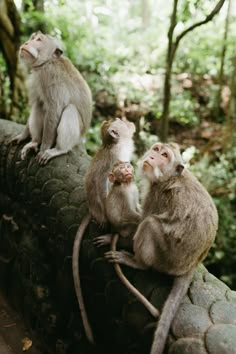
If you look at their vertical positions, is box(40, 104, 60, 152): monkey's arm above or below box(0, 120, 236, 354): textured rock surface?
above

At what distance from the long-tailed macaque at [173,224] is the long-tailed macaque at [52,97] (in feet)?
4.67

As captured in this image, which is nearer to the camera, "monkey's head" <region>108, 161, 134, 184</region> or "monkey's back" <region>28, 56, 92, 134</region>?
"monkey's head" <region>108, 161, 134, 184</region>

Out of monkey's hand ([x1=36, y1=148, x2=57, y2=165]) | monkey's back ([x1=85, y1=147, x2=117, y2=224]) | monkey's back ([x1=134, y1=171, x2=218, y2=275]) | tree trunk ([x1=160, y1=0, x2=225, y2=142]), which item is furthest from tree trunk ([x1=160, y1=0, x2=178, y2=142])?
monkey's back ([x1=134, y1=171, x2=218, y2=275])

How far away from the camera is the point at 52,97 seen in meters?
4.01

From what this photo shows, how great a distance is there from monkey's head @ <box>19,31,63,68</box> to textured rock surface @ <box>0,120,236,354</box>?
2.96 feet

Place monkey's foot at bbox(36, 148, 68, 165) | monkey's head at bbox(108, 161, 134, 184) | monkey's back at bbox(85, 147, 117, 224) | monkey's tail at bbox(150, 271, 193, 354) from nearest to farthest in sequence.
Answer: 1. monkey's tail at bbox(150, 271, 193, 354)
2. monkey's head at bbox(108, 161, 134, 184)
3. monkey's back at bbox(85, 147, 117, 224)
4. monkey's foot at bbox(36, 148, 68, 165)

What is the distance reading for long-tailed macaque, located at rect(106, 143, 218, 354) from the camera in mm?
2545

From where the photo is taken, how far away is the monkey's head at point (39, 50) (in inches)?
155

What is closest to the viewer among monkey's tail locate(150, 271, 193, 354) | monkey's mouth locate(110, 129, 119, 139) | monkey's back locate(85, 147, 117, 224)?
monkey's tail locate(150, 271, 193, 354)

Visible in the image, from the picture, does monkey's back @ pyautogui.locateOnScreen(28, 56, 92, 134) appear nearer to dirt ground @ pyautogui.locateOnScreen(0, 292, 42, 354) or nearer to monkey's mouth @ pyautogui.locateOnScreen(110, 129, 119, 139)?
monkey's mouth @ pyautogui.locateOnScreen(110, 129, 119, 139)

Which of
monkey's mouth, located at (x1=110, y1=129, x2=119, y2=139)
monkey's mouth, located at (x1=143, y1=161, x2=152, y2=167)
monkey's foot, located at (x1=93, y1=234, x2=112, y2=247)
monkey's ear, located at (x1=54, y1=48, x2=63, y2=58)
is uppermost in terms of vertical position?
monkey's ear, located at (x1=54, y1=48, x2=63, y2=58)

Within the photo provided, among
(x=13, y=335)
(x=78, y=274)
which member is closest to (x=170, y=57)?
(x=78, y=274)

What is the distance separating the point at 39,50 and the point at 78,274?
213 centimetres

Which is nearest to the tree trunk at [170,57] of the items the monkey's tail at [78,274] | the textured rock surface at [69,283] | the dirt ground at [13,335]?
the textured rock surface at [69,283]
